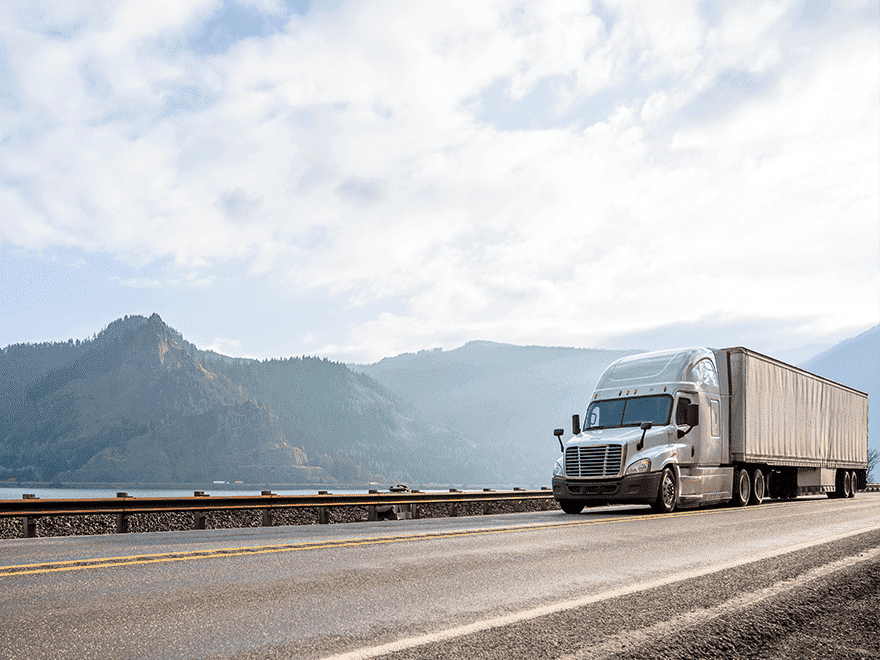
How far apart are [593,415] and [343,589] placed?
42.4ft

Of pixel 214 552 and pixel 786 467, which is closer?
pixel 214 552

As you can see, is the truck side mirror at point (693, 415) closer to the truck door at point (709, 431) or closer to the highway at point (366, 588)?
the truck door at point (709, 431)

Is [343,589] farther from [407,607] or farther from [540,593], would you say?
[540,593]

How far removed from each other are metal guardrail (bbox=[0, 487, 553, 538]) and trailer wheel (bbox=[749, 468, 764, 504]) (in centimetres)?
658

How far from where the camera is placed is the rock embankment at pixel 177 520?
12.1m

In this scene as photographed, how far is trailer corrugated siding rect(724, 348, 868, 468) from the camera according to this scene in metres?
19.7

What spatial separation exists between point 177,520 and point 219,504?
0.88 metres

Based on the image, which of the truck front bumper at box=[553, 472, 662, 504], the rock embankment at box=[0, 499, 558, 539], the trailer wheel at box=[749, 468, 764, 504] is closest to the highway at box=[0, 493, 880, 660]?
the rock embankment at box=[0, 499, 558, 539]

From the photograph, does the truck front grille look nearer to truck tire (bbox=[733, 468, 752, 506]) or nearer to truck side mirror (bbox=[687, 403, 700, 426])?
truck side mirror (bbox=[687, 403, 700, 426])

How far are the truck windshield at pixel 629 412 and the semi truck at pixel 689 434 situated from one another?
0.02 metres

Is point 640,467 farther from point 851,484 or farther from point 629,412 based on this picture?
point 851,484

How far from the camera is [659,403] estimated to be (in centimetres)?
1716

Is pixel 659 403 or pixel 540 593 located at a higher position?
pixel 659 403

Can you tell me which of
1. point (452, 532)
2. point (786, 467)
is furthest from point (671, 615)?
point (786, 467)
